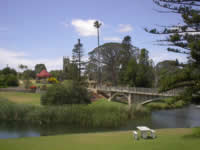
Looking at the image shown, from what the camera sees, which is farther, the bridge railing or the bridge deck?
the bridge railing

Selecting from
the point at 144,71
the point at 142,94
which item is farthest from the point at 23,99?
the point at 144,71

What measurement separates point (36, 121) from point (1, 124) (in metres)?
2.91

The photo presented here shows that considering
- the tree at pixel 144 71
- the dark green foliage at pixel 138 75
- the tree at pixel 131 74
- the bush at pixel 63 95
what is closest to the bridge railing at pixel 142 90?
the tree at pixel 131 74

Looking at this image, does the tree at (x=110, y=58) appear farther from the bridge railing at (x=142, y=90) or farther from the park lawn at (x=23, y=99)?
the park lawn at (x=23, y=99)

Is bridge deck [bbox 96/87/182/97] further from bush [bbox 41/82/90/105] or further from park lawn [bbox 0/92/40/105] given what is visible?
park lawn [bbox 0/92/40/105]

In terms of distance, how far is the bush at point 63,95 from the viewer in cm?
2211

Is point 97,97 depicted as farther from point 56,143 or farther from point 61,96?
point 56,143

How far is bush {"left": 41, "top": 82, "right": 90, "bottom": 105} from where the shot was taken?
72.5 feet

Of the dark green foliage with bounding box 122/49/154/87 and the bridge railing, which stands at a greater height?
the dark green foliage with bounding box 122/49/154/87

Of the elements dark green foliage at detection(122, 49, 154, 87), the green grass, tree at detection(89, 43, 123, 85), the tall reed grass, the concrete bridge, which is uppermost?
tree at detection(89, 43, 123, 85)

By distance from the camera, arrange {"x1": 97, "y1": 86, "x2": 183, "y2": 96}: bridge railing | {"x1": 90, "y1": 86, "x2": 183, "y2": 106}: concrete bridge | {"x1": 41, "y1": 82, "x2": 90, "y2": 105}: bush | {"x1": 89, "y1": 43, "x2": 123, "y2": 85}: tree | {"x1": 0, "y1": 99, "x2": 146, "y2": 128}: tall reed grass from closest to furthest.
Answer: {"x1": 0, "y1": 99, "x2": 146, "y2": 128}: tall reed grass < {"x1": 41, "y1": 82, "x2": 90, "y2": 105}: bush < {"x1": 97, "y1": 86, "x2": 183, "y2": 96}: bridge railing < {"x1": 90, "y1": 86, "x2": 183, "y2": 106}: concrete bridge < {"x1": 89, "y1": 43, "x2": 123, "y2": 85}: tree

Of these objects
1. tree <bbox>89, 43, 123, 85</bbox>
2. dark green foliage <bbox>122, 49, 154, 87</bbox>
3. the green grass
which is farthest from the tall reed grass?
tree <bbox>89, 43, 123, 85</bbox>

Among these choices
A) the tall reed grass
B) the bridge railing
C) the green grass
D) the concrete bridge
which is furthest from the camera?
the concrete bridge

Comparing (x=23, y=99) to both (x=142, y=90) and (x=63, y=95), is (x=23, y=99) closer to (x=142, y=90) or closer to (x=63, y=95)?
(x=63, y=95)
